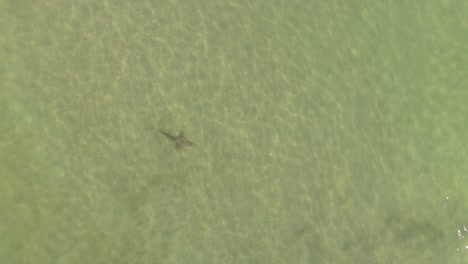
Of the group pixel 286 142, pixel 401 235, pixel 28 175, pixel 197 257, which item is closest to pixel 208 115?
pixel 286 142

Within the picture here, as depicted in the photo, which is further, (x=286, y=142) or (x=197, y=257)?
(x=286, y=142)

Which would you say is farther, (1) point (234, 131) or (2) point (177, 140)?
(1) point (234, 131)

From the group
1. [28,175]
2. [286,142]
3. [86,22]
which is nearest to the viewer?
[28,175]

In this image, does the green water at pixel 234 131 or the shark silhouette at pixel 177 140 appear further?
the shark silhouette at pixel 177 140

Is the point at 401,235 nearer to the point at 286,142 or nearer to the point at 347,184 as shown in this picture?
the point at 347,184

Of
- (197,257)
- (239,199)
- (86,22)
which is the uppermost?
(86,22)

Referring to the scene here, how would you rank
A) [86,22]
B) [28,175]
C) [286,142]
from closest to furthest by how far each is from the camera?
1. [28,175]
2. [86,22]
3. [286,142]

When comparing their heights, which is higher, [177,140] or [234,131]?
Answer: [234,131]

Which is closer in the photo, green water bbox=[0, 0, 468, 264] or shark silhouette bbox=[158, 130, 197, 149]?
green water bbox=[0, 0, 468, 264]
